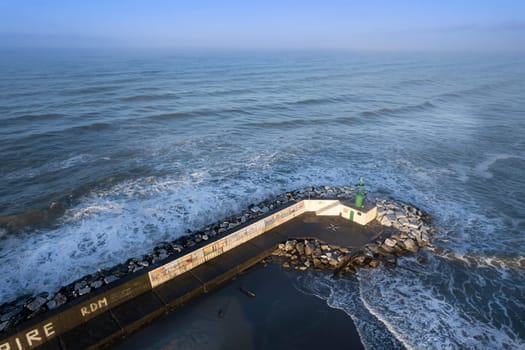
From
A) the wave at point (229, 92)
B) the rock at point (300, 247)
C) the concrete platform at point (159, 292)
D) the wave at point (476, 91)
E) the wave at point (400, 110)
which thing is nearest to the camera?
the concrete platform at point (159, 292)

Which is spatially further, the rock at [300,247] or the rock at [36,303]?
the rock at [300,247]

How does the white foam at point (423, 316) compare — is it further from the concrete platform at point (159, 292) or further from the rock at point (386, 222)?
the rock at point (386, 222)

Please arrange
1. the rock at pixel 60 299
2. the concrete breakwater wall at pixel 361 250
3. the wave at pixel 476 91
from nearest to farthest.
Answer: the rock at pixel 60 299 → the concrete breakwater wall at pixel 361 250 → the wave at pixel 476 91

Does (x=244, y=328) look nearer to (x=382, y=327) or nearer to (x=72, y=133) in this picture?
(x=382, y=327)

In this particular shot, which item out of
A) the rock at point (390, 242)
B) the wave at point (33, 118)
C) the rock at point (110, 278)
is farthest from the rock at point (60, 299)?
the wave at point (33, 118)

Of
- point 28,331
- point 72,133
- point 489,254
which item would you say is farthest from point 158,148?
point 489,254

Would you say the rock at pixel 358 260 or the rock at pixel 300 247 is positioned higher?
the rock at pixel 300 247

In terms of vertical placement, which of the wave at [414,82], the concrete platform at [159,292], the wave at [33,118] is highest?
the concrete platform at [159,292]

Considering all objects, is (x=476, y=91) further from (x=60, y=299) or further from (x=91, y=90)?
(x=91, y=90)

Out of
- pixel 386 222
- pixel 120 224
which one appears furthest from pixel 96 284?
pixel 386 222
